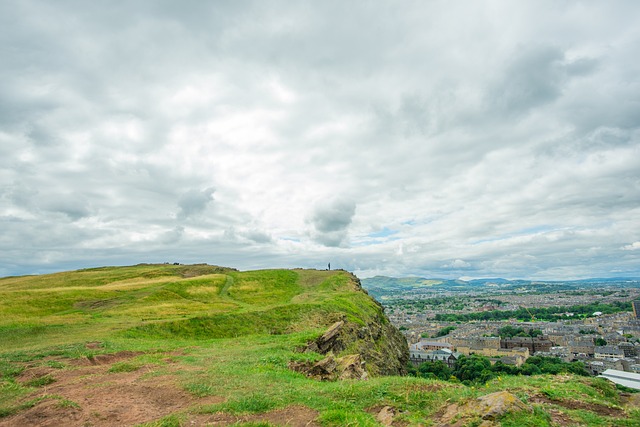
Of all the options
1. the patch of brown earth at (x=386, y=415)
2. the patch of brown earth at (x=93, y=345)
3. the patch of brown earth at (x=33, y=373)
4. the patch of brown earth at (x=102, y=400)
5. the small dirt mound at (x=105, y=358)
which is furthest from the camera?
the patch of brown earth at (x=93, y=345)

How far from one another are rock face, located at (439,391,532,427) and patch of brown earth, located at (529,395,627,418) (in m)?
1.99

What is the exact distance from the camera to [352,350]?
34.2 meters

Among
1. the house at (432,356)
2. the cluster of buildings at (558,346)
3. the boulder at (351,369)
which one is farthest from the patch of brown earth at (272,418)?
the house at (432,356)

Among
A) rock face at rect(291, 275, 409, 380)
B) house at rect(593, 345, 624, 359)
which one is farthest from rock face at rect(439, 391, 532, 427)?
house at rect(593, 345, 624, 359)

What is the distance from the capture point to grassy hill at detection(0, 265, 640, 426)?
1115 cm

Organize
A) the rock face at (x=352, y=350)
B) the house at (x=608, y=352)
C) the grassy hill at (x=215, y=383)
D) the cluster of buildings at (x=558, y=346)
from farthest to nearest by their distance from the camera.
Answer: the house at (x=608, y=352)
the cluster of buildings at (x=558, y=346)
the rock face at (x=352, y=350)
the grassy hill at (x=215, y=383)

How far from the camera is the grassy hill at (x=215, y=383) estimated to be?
11.1 metres

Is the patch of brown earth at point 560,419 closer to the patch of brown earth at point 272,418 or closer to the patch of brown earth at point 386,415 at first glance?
the patch of brown earth at point 386,415

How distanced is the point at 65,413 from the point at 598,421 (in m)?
16.8

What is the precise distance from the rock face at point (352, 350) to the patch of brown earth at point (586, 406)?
11374 mm

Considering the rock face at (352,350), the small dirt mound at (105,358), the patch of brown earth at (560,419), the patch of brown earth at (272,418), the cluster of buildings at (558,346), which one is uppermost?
the patch of brown earth at (560,419)

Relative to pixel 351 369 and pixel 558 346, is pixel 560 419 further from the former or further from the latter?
pixel 558 346

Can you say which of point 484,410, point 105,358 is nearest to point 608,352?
point 484,410

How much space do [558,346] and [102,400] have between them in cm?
14881
